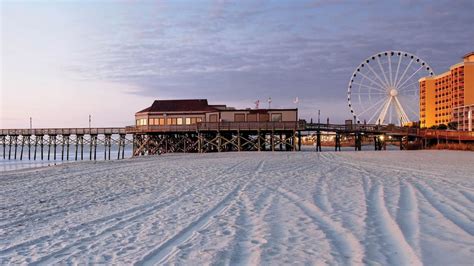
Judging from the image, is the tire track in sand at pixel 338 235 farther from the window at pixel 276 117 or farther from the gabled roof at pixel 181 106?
the gabled roof at pixel 181 106

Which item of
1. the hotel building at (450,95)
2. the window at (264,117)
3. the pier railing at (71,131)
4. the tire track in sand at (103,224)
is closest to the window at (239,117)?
the window at (264,117)

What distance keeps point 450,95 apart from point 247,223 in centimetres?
11671

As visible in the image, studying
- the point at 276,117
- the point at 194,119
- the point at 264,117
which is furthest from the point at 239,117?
the point at 194,119

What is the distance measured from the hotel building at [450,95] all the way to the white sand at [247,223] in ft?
259

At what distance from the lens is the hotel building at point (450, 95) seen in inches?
3512

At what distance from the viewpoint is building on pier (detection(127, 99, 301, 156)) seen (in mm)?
43844

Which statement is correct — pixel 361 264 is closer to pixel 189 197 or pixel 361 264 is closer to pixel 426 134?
pixel 189 197

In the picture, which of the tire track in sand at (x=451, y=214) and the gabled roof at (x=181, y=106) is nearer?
the tire track in sand at (x=451, y=214)

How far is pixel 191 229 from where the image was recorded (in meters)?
7.19

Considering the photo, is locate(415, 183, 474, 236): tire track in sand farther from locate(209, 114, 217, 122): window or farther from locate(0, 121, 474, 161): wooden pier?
locate(209, 114, 217, 122): window

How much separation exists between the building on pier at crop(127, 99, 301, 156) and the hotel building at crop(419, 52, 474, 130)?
50.5m

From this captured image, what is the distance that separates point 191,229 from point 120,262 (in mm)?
1923

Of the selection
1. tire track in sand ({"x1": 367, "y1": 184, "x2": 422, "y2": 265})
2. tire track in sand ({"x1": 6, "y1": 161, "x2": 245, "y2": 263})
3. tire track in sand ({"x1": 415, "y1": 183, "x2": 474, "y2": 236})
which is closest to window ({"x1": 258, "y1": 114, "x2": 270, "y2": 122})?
tire track in sand ({"x1": 6, "y1": 161, "x2": 245, "y2": 263})

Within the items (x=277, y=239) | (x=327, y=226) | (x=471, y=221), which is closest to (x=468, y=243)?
(x=471, y=221)
